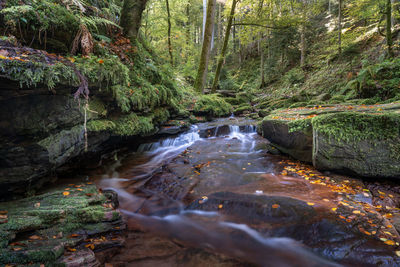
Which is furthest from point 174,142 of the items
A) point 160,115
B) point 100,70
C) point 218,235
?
point 218,235

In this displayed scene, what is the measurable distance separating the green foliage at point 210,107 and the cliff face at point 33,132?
7.65m

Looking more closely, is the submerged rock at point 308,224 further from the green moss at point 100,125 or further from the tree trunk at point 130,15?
the tree trunk at point 130,15

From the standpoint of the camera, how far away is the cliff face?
2.87 m

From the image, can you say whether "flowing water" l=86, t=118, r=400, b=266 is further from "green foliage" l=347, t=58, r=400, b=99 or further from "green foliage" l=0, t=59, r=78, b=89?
"green foliage" l=347, t=58, r=400, b=99

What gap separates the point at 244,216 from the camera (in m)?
3.29

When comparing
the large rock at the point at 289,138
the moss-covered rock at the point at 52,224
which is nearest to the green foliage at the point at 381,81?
the large rock at the point at 289,138

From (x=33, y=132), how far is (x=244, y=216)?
364cm

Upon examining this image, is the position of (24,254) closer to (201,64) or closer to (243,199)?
(243,199)

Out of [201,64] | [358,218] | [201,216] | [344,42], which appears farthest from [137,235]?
[344,42]

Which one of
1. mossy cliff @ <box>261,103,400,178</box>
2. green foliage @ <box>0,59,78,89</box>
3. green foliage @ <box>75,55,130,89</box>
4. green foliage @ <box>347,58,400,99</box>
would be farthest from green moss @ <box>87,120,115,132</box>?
green foliage @ <box>347,58,400,99</box>

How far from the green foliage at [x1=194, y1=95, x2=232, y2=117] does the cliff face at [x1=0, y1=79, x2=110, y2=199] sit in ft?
25.1

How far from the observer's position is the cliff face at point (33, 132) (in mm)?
2865

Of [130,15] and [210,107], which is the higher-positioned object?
[130,15]

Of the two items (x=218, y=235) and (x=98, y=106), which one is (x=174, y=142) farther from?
(x=218, y=235)
